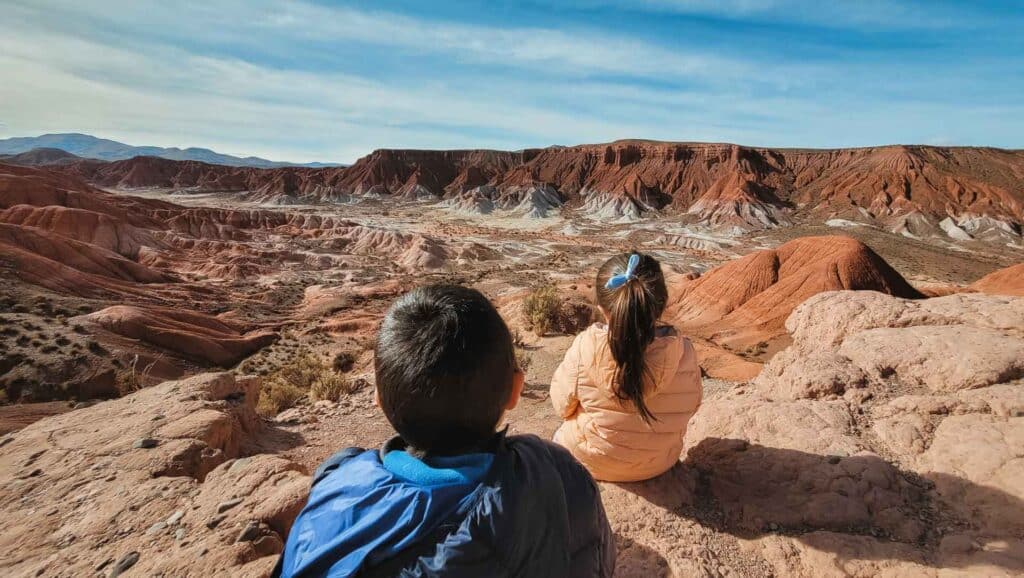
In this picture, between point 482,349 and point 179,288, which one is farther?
point 179,288

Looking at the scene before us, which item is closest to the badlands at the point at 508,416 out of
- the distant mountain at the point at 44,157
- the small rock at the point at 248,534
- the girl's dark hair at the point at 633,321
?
the small rock at the point at 248,534

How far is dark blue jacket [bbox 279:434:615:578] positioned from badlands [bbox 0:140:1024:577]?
1.41 metres

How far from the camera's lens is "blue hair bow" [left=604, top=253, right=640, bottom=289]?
2.41 metres

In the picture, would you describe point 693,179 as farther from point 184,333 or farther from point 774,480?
point 774,480

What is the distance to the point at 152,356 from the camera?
45.4 ft

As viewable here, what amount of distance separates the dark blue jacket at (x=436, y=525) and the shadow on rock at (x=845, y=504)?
1950 mm

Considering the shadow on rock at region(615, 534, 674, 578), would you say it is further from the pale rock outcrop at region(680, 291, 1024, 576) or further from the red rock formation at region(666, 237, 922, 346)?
the red rock formation at region(666, 237, 922, 346)

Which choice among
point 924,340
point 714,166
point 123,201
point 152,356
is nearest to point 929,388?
point 924,340

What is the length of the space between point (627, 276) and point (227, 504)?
9.18ft

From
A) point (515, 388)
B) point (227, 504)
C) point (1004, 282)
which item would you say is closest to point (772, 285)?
point (1004, 282)

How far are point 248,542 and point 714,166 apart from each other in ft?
271

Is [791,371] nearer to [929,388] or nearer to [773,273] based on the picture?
[929,388]

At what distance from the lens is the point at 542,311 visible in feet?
36.5

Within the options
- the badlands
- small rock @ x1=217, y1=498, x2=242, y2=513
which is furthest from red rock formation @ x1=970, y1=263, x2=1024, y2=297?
small rock @ x1=217, y1=498, x2=242, y2=513
